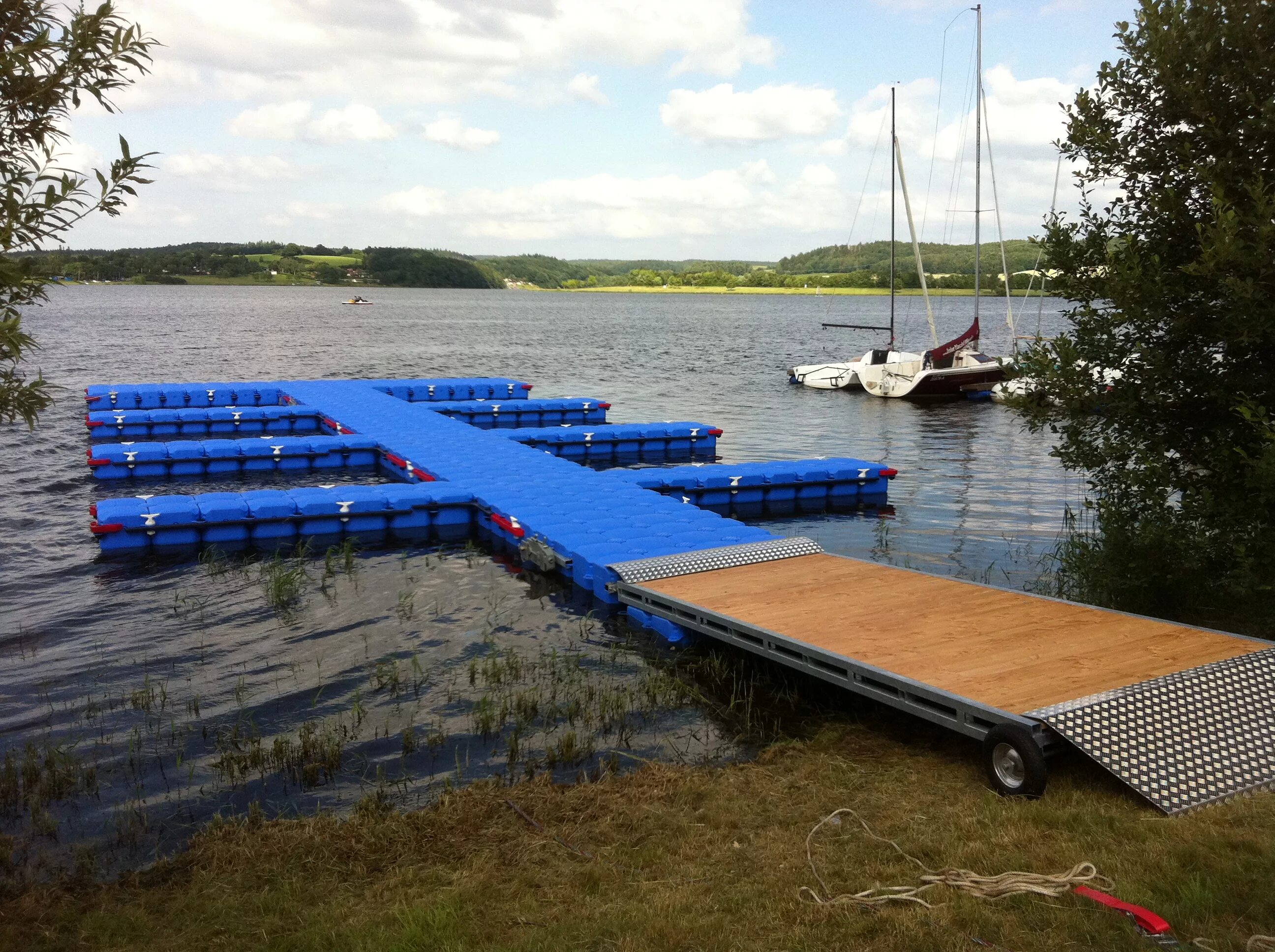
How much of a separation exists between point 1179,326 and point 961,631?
3732 mm

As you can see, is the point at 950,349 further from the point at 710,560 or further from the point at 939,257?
the point at 939,257

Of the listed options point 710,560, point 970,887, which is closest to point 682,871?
point 970,887

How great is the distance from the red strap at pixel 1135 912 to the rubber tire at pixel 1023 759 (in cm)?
149

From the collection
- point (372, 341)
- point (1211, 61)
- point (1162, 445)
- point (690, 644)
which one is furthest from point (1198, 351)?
point (372, 341)

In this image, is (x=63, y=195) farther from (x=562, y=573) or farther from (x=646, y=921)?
(x=562, y=573)

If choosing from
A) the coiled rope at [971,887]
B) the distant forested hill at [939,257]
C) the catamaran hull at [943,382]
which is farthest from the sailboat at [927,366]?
the distant forested hill at [939,257]

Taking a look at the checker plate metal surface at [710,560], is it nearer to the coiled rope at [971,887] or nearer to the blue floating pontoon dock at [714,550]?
the blue floating pontoon dock at [714,550]

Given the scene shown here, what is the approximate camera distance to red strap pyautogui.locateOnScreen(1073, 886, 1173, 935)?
16.4 feet

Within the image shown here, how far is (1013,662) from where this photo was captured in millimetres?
8648

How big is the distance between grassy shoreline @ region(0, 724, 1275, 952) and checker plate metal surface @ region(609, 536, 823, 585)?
4.49 m

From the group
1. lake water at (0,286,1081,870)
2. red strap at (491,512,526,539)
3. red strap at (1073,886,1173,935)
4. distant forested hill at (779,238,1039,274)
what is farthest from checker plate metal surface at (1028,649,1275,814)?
distant forested hill at (779,238,1039,274)

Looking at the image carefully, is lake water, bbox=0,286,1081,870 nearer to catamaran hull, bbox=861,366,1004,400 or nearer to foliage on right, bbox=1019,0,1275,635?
foliage on right, bbox=1019,0,1275,635

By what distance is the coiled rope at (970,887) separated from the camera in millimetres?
5570

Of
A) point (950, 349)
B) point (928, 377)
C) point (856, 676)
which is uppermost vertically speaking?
point (950, 349)
